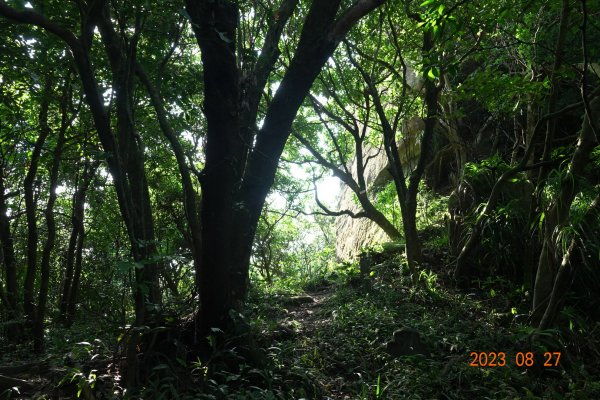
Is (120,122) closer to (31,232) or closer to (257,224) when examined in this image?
(257,224)

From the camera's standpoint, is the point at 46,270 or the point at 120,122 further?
the point at 46,270

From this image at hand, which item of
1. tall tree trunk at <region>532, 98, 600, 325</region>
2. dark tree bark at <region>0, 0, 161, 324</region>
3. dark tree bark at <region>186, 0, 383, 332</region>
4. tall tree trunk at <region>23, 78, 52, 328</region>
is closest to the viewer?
dark tree bark at <region>0, 0, 161, 324</region>

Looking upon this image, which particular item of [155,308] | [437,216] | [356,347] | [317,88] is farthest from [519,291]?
[317,88]

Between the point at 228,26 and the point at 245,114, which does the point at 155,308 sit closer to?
the point at 245,114

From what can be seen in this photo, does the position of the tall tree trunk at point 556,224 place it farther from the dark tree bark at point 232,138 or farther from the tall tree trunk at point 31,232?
the tall tree trunk at point 31,232

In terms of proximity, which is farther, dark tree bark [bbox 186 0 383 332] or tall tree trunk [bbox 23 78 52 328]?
tall tree trunk [bbox 23 78 52 328]

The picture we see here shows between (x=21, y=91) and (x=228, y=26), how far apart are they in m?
3.55

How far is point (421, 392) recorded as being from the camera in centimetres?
370

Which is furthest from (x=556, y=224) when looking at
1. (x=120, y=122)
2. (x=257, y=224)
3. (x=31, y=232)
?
(x=31, y=232)
